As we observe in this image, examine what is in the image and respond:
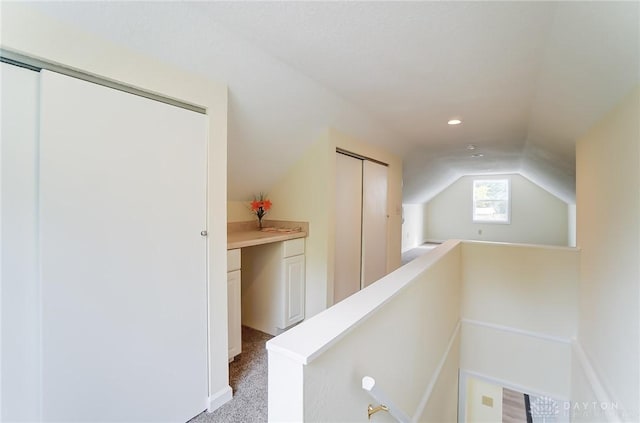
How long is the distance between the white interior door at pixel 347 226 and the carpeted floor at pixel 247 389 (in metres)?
0.96

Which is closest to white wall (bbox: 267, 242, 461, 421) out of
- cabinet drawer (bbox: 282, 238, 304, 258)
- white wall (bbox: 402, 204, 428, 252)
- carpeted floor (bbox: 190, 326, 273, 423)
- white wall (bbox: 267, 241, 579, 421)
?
white wall (bbox: 267, 241, 579, 421)

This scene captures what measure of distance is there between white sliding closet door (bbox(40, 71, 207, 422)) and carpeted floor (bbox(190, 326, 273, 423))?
0.14 m

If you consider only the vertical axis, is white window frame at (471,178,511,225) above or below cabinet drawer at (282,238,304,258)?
above

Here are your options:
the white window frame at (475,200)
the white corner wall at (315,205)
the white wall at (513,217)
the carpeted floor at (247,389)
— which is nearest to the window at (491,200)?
the white window frame at (475,200)

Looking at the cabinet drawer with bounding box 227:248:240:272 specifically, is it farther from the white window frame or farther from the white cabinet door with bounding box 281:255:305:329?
the white window frame

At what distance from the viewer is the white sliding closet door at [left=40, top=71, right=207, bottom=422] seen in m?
1.12

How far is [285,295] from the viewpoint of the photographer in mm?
2576

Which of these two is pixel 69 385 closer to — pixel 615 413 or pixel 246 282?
pixel 246 282

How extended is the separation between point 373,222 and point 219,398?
250cm

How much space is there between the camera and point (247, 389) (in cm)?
181

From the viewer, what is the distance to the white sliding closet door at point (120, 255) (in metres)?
1.12

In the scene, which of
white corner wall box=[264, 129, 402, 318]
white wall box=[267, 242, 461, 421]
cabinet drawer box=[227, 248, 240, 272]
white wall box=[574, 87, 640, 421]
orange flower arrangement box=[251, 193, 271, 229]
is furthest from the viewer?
orange flower arrangement box=[251, 193, 271, 229]

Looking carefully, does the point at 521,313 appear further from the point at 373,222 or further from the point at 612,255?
the point at 373,222

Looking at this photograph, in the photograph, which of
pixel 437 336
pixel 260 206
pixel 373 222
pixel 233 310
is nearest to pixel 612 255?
pixel 437 336
